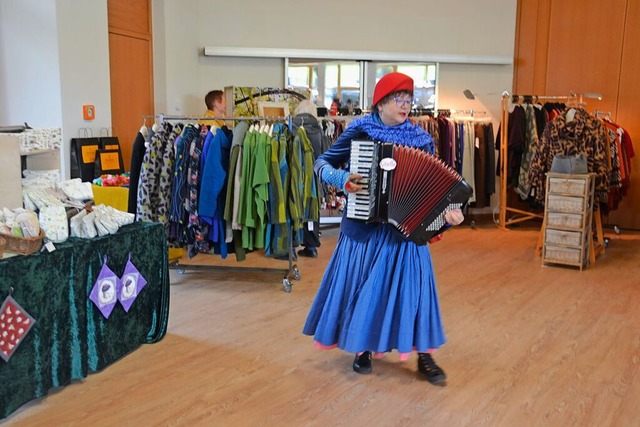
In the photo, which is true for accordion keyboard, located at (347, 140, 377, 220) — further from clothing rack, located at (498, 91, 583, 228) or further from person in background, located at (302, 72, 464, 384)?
clothing rack, located at (498, 91, 583, 228)

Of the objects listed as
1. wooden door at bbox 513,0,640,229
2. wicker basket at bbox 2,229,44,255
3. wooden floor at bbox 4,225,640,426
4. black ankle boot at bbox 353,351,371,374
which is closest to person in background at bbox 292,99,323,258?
wooden floor at bbox 4,225,640,426

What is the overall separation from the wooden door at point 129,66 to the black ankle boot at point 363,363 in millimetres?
3705

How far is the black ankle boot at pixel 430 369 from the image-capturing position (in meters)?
3.06

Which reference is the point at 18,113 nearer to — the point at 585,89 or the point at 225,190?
the point at 225,190

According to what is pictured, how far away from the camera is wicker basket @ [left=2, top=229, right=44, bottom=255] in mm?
2635

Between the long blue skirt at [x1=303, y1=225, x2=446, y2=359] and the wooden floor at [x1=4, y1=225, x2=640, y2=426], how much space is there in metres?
0.24

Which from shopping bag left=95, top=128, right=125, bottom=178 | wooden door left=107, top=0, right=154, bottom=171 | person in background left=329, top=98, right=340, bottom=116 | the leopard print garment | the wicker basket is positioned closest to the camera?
the wicker basket

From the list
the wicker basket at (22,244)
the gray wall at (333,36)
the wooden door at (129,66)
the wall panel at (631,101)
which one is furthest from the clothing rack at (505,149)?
the wicker basket at (22,244)

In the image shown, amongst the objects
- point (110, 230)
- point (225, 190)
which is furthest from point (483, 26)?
point (110, 230)

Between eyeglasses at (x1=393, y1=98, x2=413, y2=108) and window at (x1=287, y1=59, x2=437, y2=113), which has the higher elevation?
window at (x1=287, y1=59, x2=437, y2=113)

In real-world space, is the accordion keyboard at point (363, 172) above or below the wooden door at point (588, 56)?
below

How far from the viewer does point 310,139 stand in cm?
514

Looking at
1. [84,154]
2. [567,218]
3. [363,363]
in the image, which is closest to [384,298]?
[363,363]

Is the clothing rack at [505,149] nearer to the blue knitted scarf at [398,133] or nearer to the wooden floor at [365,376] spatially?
the wooden floor at [365,376]
